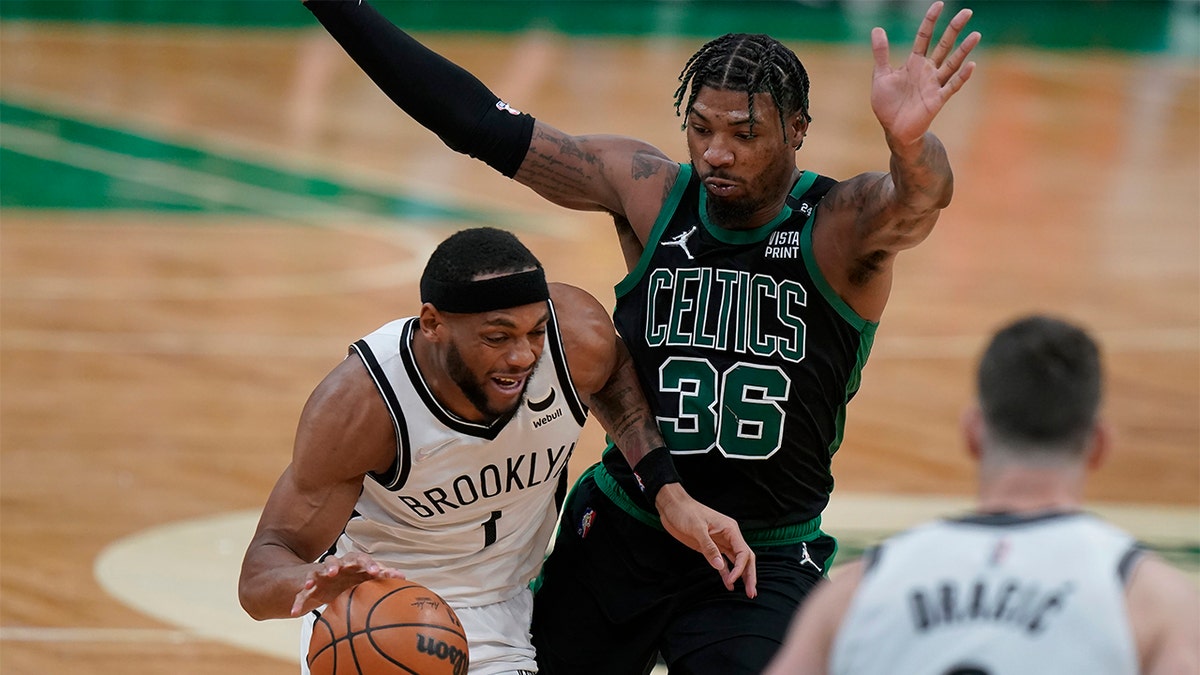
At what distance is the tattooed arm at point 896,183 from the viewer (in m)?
4.76

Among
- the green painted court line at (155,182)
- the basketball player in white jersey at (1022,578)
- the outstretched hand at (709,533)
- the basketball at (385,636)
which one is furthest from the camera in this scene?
the green painted court line at (155,182)

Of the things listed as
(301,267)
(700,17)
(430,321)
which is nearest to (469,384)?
(430,321)

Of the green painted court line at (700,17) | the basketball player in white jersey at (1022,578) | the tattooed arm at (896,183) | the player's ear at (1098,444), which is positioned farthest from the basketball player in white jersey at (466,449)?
the green painted court line at (700,17)

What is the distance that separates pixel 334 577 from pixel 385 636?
0.26 m

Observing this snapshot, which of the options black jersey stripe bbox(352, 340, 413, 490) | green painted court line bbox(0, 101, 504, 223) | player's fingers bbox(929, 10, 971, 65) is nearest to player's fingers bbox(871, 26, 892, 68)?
player's fingers bbox(929, 10, 971, 65)

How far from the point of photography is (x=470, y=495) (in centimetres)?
514

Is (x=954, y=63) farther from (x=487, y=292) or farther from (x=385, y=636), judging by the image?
(x=385, y=636)

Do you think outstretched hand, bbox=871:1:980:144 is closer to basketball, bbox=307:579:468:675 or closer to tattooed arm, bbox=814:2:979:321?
tattooed arm, bbox=814:2:979:321

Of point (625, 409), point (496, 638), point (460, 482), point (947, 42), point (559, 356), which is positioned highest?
point (947, 42)

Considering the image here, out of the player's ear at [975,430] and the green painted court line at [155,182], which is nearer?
the player's ear at [975,430]

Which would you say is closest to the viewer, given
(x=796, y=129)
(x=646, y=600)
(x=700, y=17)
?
(x=796, y=129)

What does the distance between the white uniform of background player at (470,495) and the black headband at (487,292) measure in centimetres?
22

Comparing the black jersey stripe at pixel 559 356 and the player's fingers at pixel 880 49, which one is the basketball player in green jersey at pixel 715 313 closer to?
the player's fingers at pixel 880 49

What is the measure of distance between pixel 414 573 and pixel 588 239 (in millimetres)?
9728
